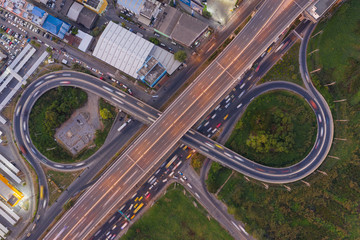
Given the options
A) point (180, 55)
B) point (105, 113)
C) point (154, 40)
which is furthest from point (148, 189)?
point (154, 40)

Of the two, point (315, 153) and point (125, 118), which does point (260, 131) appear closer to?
point (315, 153)

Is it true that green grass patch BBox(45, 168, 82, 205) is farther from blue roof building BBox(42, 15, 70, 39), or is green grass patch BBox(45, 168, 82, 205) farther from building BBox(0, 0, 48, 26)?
building BBox(0, 0, 48, 26)

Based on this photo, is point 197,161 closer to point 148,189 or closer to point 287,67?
point 148,189

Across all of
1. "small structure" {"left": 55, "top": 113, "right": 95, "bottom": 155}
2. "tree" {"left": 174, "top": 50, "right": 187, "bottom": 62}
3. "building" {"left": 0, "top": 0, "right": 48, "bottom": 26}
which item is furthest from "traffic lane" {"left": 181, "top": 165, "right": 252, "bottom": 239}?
"building" {"left": 0, "top": 0, "right": 48, "bottom": 26}

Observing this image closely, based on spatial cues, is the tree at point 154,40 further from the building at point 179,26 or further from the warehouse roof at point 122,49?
the building at point 179,26

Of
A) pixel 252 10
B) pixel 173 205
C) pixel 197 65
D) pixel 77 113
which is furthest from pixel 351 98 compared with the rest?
pixel 77 113
